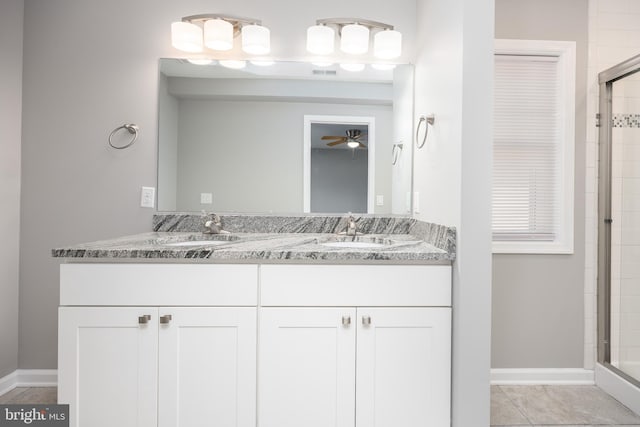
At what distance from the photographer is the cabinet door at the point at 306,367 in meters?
1.50

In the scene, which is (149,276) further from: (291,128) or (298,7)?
(298,7)

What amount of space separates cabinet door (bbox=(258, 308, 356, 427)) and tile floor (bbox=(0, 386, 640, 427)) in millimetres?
925

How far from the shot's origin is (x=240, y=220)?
2160 millimetres

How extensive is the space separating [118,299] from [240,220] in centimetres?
81

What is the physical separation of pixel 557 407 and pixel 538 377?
0.27 m

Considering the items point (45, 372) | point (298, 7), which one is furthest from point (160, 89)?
point (45, 372)

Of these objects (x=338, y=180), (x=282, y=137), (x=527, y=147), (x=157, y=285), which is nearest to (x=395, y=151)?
(x=338, y=180)

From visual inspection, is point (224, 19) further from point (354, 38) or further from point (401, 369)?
point (401, 369)

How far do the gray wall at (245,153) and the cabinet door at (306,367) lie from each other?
0.83 m

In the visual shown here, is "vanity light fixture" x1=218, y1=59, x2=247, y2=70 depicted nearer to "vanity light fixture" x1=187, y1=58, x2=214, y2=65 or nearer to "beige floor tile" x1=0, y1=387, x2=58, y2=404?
"vanity light fixture" x1=187, y1=58, x2=214, y2=65

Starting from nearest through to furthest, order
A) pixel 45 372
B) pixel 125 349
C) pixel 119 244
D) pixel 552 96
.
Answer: pixel 125 349 < pixel 119 244 < pixel 45 372 < pixel 552 96

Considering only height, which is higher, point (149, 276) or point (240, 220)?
point (240, 220)

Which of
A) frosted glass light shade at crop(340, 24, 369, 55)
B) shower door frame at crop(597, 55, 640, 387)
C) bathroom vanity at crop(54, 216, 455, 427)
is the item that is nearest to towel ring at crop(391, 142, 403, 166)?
frosted glass light shade at crop(340, 24, 369, 55)

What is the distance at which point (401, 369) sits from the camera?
152 cm
